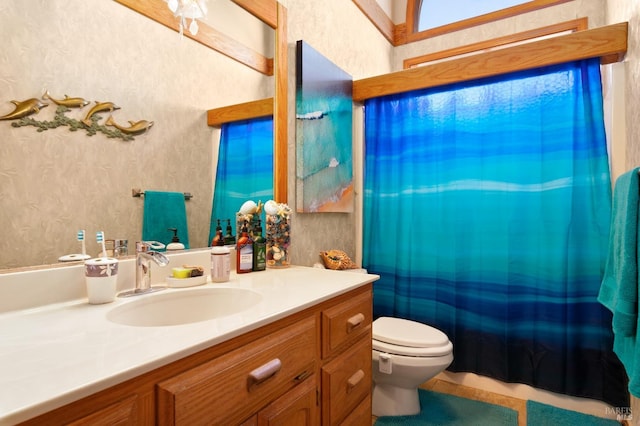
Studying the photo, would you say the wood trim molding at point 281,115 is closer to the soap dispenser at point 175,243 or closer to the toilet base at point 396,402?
the soap dispenser at point 175,243

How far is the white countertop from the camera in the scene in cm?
50

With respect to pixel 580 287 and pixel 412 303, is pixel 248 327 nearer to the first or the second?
pixel 412 303

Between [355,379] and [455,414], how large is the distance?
0.95 metres

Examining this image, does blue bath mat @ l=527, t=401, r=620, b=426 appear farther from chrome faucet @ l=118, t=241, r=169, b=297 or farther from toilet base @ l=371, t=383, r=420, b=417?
chrome faucet @ l=118, t=241, r=169, b=297

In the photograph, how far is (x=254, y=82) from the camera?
5.40 ft

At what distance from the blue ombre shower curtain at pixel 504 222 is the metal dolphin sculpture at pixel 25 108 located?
6.02ft

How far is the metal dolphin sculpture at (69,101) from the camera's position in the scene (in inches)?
37.9

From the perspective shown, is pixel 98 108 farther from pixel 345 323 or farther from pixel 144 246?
pixel 345 323

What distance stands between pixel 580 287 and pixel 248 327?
1812 millimetres

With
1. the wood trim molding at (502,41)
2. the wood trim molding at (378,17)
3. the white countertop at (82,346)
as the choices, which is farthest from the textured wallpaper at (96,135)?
the wood trim molding at (502,41)

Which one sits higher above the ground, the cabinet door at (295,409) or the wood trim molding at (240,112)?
the wood trim molding at (240,112)

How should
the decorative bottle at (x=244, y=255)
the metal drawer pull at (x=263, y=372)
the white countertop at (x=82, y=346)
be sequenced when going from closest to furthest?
the white countertop at (x=82, y=346), the metal drawer pull at (x=263, y=372), the decorative bottle at (x=244, y=255)

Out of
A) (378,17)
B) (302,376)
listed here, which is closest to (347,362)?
(302,376)

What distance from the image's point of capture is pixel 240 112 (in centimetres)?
159
